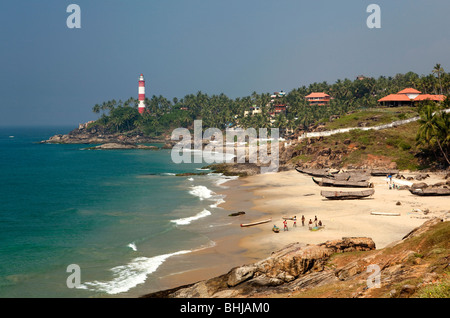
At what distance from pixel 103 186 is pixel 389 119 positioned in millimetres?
69334

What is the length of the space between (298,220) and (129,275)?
20.3 m

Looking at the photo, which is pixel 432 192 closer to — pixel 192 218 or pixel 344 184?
pixel 344 184

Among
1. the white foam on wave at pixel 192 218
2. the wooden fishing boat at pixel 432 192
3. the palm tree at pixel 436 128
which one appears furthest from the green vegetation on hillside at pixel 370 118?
the white foam on wave at pixel 192 218

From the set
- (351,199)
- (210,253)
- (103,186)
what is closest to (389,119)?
(351,199)

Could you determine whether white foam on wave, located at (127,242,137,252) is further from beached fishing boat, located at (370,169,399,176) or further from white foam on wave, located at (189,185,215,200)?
beached fishing boat, located at (370,169,399,176)

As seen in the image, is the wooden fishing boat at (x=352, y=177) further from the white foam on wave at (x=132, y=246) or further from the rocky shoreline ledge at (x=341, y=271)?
the white foam on wave at (x=132, y=246)

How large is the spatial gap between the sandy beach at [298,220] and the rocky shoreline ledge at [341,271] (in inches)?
229

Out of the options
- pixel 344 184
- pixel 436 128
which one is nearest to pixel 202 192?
pixel 344 184

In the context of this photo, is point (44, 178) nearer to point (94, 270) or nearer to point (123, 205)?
point (123, 205)

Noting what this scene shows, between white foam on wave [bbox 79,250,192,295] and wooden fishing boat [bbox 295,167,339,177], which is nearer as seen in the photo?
white foam on wave [bbox 79,250,192,295]

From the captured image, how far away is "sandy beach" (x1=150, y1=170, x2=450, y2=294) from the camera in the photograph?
1286 inches

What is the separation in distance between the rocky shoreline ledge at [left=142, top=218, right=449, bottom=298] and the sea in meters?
7.14

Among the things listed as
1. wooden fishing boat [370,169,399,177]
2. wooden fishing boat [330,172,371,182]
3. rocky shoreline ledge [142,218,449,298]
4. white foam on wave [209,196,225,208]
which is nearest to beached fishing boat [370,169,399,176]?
wooden fishing boat [370,169,399,177]

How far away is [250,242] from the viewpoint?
37.0 meters
